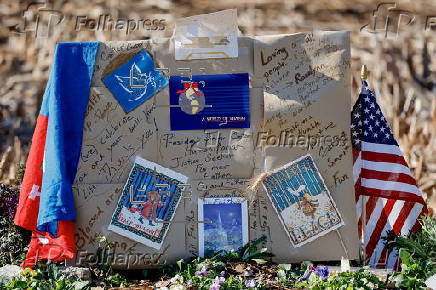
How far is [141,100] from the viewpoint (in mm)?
6469

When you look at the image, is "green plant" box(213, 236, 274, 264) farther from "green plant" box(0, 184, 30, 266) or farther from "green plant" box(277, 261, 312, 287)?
"green plant" box(0, 184, 30, 266)

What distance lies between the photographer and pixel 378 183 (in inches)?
267

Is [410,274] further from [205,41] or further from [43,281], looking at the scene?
[43,281]

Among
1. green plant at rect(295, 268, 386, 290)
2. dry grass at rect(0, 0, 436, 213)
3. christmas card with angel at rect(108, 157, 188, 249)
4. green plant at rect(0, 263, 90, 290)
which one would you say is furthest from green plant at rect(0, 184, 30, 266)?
dry grass at rect(0, 0, 436, 213)

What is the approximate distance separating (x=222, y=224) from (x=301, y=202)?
605mm

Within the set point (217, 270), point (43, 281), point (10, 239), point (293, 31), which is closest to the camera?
point (43, 281)

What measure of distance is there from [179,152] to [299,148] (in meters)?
0.89

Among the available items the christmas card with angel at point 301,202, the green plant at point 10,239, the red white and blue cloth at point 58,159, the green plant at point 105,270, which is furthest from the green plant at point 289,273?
the green plant at point 10,239

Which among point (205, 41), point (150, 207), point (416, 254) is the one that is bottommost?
point (416, 254)


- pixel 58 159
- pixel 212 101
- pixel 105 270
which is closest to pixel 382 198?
pixel 212 101

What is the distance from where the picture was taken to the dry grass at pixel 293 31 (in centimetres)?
991

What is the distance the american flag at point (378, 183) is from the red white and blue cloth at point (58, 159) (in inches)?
83.6

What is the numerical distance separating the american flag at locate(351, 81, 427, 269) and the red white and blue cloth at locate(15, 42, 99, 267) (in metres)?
2.12

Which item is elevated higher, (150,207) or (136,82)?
(136,82)
